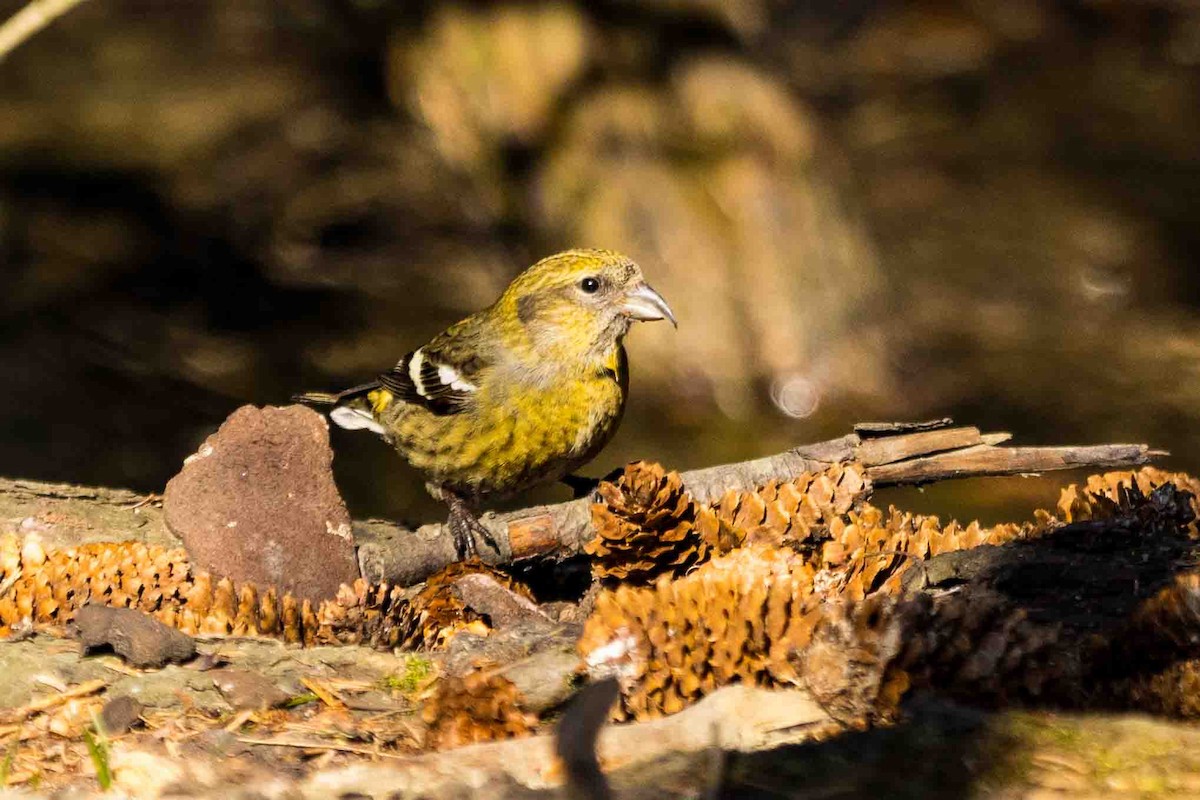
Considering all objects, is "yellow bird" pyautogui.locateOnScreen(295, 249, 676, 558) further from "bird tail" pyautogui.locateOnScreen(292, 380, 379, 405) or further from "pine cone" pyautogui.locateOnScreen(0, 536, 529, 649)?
"pine cone" pyautogui.locateOnScreen(0, 536, 529, 649)

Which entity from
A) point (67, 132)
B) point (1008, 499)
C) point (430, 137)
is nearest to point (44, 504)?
point (1008, 499)

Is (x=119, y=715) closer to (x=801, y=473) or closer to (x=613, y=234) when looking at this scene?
(x=801, y=473)

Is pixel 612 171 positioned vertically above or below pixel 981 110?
below

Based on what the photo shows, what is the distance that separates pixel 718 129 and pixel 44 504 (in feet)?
16.6

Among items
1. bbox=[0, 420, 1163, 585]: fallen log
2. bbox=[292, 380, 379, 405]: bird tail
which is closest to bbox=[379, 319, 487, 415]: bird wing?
bbox=[292, 380, 379, 405]: bird tail

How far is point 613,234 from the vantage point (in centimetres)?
809

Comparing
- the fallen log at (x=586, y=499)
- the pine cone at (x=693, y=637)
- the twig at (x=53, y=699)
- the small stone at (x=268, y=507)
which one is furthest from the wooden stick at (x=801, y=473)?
the pine cone at (x=693, y=637)

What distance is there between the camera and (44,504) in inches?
155

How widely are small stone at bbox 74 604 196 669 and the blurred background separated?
344 cm

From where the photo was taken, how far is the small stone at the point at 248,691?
2.89 metres

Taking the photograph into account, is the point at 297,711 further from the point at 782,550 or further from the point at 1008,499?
the point at 1008,499

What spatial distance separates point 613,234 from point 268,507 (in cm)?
482

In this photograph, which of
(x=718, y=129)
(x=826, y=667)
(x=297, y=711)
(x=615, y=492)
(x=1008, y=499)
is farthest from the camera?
(x=718, y=129)

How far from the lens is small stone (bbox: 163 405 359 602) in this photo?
3.43 m
